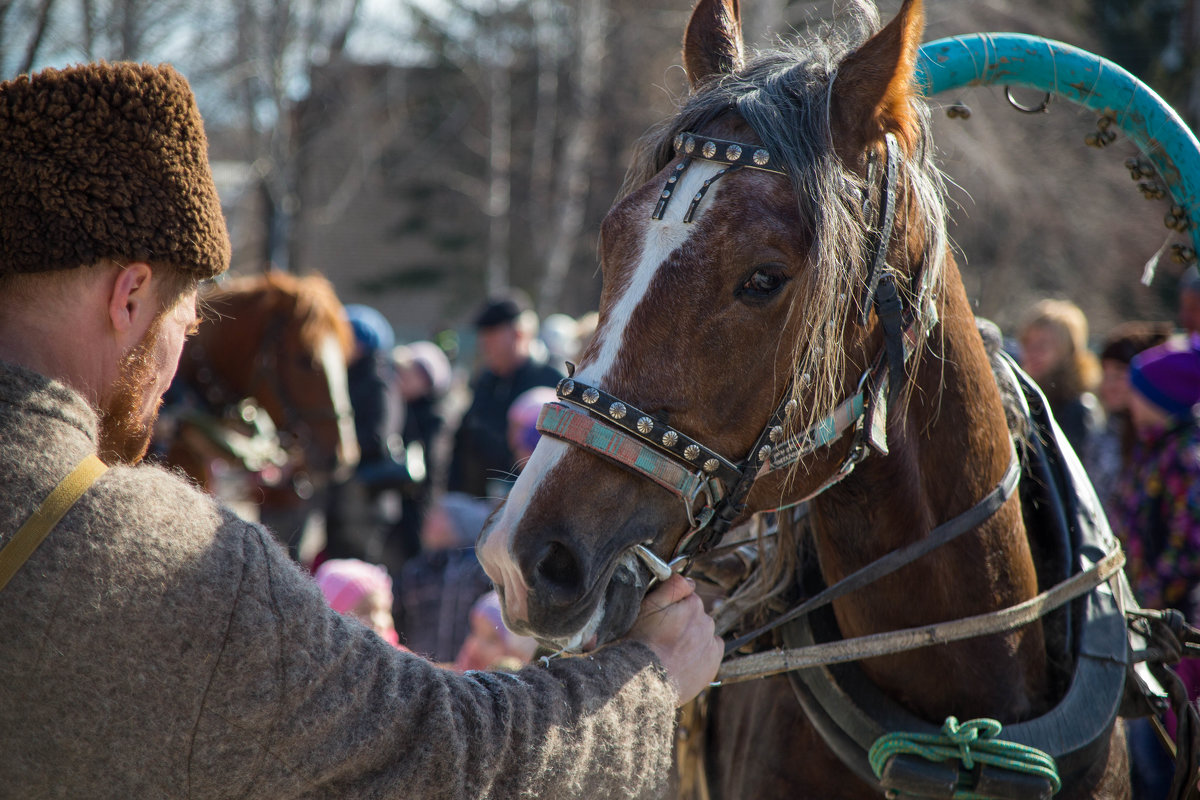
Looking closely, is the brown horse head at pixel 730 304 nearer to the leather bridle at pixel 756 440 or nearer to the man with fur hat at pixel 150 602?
the leather bridle at pixel 756 440

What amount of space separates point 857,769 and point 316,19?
12543mm

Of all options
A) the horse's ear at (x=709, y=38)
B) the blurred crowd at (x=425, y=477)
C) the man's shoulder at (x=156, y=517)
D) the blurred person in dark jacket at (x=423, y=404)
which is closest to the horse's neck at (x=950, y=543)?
the horse's ear at (x=709, y=38)

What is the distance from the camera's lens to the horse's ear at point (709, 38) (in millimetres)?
2016

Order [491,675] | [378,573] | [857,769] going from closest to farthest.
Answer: [491,675]
[857,769]
[378,573]

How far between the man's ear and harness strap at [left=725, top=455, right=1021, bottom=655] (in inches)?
49.2

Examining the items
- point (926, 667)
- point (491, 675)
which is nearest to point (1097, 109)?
point (926, 667)

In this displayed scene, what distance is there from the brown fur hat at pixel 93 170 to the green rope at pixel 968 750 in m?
1.44

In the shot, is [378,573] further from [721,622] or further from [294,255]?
[294,255]

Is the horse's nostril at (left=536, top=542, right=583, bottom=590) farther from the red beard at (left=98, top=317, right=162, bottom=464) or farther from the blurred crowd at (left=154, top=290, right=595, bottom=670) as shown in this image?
the blurred crowd at (left=154, top=290, right=595, bottom=670)

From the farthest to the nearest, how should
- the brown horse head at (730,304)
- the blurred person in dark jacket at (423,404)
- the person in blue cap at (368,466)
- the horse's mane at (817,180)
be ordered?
the blurred person in dark jacket at (423,404) → the person in blue cap at (368,466) → the horse's mane at (817,180) → the brown horse head at (730,304)

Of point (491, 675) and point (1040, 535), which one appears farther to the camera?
point (1040, 535)

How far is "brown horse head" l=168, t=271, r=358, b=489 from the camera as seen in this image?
17.2 ft

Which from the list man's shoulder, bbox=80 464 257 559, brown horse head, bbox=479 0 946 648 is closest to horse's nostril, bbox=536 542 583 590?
brown horse head, bbox=479 0 946 648

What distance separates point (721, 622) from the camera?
205cm
